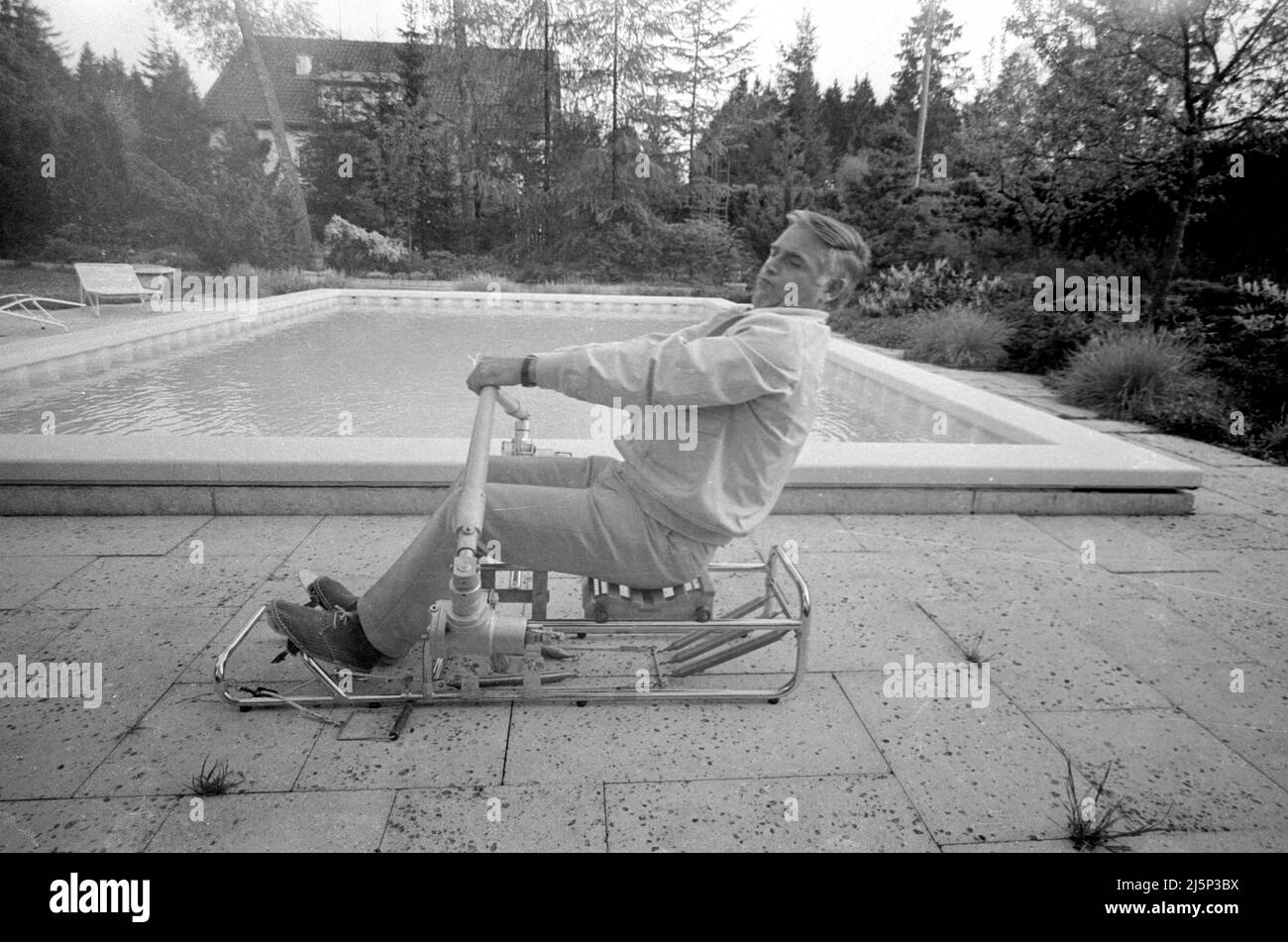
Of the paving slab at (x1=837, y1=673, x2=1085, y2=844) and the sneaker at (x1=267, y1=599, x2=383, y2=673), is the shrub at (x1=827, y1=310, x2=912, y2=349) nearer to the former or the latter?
the paving slab at (x1=837, y1=673, x2=1085, y2=844)

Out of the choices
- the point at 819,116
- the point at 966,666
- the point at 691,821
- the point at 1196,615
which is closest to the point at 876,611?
the point at 966,666

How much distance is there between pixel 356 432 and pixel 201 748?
3967mm

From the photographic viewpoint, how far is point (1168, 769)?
2102 millimetres

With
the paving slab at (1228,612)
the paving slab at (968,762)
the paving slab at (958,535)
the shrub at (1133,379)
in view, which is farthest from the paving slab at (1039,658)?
the shrub at (1133,379)

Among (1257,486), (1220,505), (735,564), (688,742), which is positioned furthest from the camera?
(1257,486)

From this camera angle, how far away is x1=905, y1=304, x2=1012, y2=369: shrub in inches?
360

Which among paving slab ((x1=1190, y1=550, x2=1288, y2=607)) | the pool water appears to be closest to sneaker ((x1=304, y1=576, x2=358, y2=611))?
the pool water

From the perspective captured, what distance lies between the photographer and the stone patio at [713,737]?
1.83 m

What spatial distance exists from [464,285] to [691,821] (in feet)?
58.7

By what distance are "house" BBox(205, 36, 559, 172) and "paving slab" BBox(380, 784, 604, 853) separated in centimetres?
2046

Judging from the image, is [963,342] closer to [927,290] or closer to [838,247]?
[927,290]

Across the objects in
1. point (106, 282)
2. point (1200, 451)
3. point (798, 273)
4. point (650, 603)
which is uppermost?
point (106, 282)

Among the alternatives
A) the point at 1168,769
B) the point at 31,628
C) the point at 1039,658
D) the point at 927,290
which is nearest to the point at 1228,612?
the point at 1039,658

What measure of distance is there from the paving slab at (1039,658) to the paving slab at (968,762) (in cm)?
15
